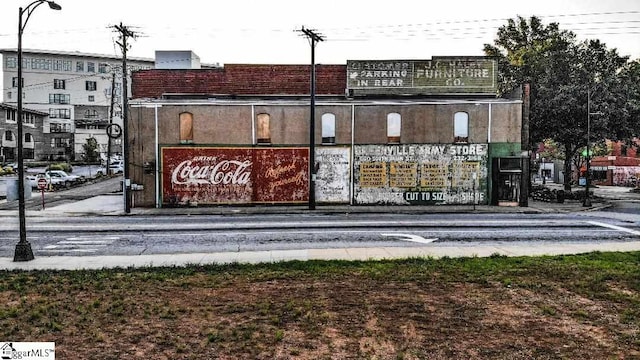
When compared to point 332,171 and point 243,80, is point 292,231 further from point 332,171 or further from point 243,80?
point 243,80

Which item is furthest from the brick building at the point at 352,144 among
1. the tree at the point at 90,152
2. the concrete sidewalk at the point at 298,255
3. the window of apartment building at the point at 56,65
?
the window of apartment building at the point at 56,65

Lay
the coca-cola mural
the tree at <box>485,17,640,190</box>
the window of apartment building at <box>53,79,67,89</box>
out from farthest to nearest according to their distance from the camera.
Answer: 1. the window of apartment building at <box>53,79,67,89</box>
2. the tree at <box>485,17,640,190</box>
3. the coca-cola mural

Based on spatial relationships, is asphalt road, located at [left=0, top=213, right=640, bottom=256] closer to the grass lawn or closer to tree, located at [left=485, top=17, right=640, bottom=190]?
the grass lawn

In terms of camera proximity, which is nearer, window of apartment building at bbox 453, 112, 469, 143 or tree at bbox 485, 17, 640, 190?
window of apartment building at bbox 453, 112, 469, 143

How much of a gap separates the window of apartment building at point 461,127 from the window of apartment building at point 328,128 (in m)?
7.93

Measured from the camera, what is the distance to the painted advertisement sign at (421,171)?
111 ft

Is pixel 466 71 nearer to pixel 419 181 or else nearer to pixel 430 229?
pixel 419 181

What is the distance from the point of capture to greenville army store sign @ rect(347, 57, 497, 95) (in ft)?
112

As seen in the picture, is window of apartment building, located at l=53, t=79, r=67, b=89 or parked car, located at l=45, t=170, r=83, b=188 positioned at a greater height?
window of apartment building, located at l=53, t=79, r=67, b=89

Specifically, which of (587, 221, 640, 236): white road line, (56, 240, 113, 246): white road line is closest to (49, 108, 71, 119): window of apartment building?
(56, 240, 113, 246): white road line

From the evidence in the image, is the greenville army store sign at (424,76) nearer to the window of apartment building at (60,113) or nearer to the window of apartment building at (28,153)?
the window of apartment building at (28,153)

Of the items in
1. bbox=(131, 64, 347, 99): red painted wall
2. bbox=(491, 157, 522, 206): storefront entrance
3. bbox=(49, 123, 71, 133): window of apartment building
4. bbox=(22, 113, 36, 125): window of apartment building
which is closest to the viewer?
bbox=(491, 157, 522, 206): storefront entrance

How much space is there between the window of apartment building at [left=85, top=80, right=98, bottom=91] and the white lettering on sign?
79600 mm

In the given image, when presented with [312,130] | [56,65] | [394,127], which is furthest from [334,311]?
[56,65]
